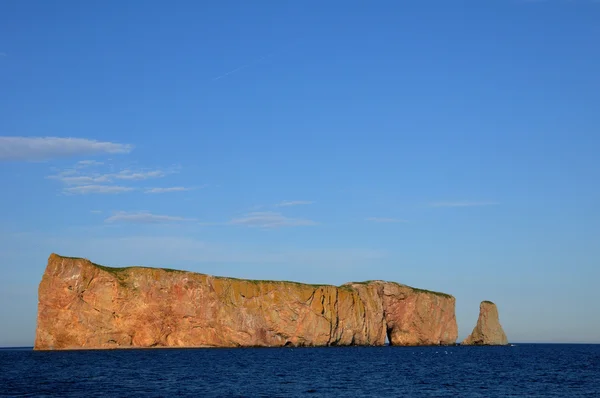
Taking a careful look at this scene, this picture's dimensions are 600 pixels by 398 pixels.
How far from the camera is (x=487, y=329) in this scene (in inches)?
6993

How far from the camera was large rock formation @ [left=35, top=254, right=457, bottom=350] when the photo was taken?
11325cm

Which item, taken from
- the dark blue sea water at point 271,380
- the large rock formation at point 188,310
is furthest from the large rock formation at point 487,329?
the dark blue sea water at point 271,380

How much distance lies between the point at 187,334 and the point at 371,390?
71870 millimetres

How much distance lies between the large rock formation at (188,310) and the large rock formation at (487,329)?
3547cm

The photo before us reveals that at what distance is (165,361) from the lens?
87.9 metres

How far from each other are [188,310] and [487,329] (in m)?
90.7

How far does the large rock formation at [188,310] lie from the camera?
113250mm

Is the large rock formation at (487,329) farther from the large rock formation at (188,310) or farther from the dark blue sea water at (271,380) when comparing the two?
the dark blue sea water at (271,380)

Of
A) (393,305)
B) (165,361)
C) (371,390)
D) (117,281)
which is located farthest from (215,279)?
(371,390)

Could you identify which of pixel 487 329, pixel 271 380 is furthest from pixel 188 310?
pixel 487 329

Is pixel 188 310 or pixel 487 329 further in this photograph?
pixel 487 329

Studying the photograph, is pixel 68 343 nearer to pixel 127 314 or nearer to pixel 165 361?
pixel 127 314

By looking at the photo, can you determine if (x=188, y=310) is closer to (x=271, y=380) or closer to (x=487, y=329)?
(x=271, y=380)

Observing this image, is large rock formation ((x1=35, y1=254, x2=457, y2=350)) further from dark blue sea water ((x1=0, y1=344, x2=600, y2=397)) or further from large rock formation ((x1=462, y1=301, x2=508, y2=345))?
large rock formation ((x1=462, y1=301, x2=508, y2=345))
